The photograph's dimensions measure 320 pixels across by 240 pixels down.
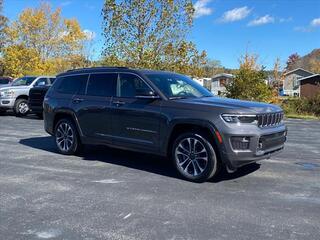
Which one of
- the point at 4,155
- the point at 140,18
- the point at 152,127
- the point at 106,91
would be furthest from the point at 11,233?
the point at 140,18

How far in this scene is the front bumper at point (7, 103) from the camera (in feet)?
60.3

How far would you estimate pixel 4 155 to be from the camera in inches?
352

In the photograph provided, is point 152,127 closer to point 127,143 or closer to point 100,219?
point 127,143

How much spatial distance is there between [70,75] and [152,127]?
2.81m

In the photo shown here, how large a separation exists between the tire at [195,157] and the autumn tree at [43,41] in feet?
141

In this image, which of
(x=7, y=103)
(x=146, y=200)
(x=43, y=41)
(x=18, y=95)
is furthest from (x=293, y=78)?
(x=146, y=200)

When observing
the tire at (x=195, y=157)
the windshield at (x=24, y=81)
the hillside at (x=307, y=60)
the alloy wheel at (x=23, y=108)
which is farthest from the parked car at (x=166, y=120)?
the hillside at (x=307, y=60)

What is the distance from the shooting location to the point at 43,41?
5300 cm

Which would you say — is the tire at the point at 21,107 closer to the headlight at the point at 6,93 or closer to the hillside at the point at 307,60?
the headlight at the point at 6,93

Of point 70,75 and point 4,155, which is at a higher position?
point 70,75

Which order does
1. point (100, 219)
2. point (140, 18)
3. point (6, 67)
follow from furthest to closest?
1. point (6, 67)
2. point (140, 18)
3. point (100, 219)

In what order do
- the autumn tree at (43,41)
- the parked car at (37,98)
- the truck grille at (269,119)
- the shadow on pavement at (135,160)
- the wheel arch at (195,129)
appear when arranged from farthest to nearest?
the autumn tree at (43,41) < the parked car at (37,98) < the shadow on pavement at (135,160) < the truck grille at (269,119) < the wheel arch at (195,129)

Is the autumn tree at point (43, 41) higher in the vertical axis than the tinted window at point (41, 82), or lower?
higher

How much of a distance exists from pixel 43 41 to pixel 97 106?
4770 centimetres
